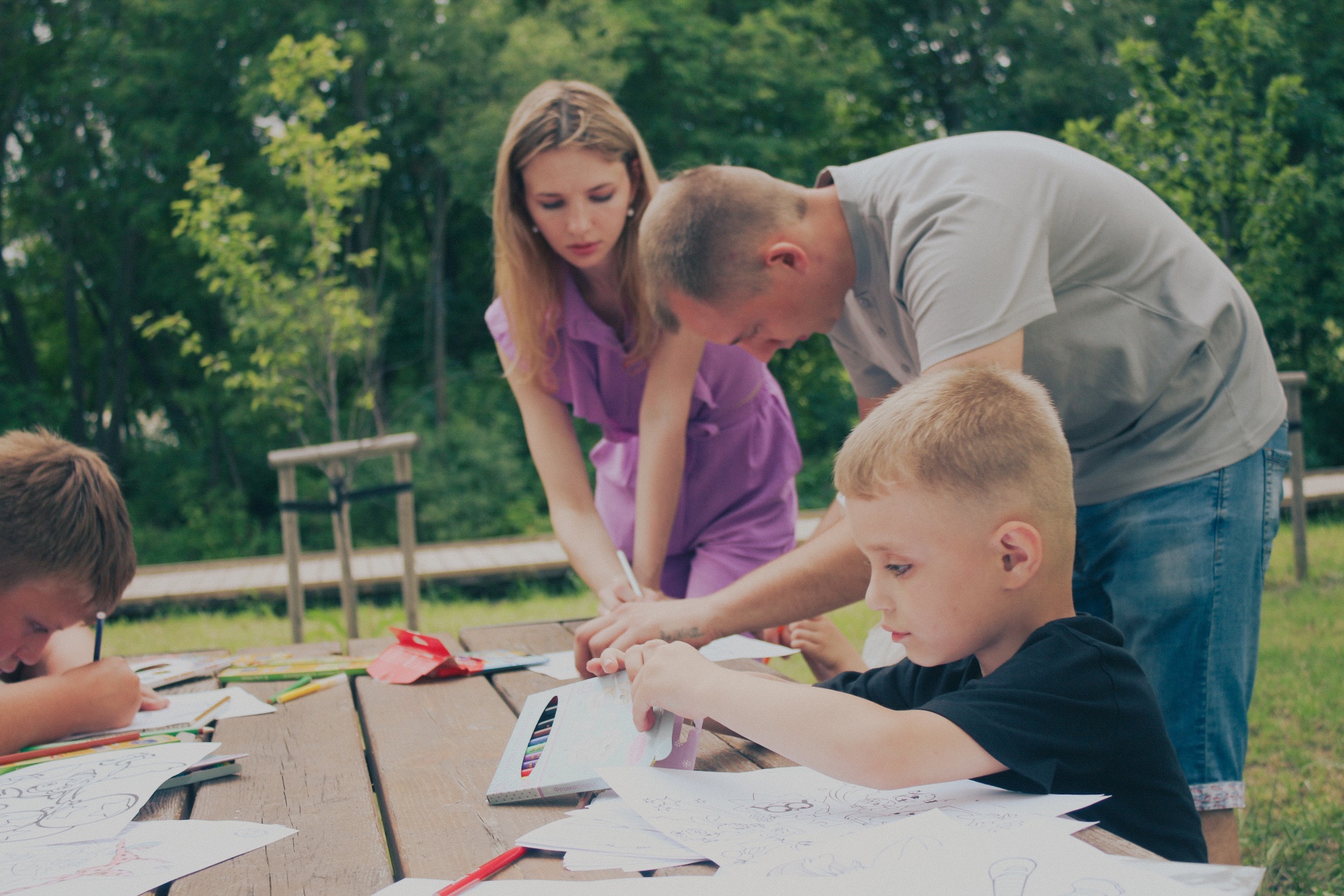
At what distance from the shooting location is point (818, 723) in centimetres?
105

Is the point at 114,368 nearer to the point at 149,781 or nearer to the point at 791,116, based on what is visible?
the point at 791,116

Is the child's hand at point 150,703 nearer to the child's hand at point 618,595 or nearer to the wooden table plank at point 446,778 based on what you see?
the wooden table plank at point 446,778

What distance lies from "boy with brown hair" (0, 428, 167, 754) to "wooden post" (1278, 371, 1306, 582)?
484cm

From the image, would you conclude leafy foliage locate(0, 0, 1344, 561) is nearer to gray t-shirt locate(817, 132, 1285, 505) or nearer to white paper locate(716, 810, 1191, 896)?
gray t-shirt locate(817, 132, 1285, 505)

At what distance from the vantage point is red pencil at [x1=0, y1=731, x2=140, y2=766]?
1358 millimetres

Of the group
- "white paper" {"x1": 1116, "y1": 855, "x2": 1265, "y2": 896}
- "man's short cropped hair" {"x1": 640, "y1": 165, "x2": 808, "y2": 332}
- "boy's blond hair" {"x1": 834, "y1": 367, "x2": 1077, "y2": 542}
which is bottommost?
"white paper" {"x1": 1116, "y1": 855, "x2": 1265, "y2": 896}

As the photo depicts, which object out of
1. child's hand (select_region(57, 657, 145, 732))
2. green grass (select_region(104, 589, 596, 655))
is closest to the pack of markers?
child's hand (select_region(57, 657, 145, 732))

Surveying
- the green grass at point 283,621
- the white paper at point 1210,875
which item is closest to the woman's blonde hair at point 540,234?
the white paper at point 1210,875

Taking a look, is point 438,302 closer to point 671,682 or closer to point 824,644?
point 824,644

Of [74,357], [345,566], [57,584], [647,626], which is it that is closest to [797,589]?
[647,626]

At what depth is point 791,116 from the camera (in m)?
13.1

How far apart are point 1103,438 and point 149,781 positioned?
1392 millimetres

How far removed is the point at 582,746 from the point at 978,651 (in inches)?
18.2

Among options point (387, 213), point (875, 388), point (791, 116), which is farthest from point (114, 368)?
point (875, 388)
